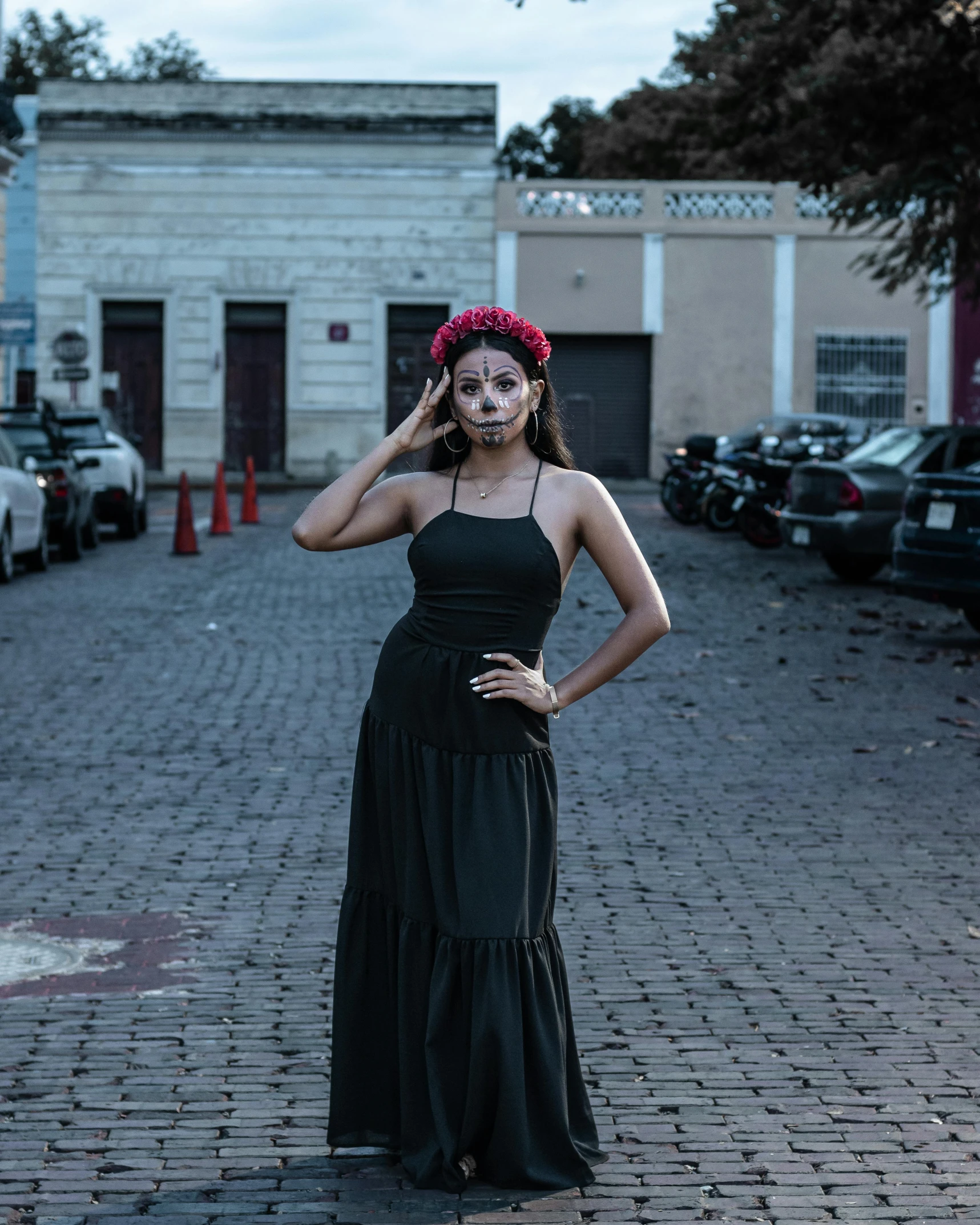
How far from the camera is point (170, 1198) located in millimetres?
4004

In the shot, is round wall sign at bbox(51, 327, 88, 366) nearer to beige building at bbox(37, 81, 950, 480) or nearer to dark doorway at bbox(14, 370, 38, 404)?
beige building at bbox(37, 81, 950, 480)

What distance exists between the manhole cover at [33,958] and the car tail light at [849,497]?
41.9 feet

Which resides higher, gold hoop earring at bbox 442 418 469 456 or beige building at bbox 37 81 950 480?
beige building at bbox 37 81 950 480

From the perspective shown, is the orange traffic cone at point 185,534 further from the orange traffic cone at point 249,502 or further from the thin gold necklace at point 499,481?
the thin gold necklace at point 499,481

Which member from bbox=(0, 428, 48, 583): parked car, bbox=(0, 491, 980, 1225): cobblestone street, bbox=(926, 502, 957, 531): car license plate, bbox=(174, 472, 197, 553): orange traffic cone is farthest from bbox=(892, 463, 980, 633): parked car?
bbox=(174, 472, 197, 553): orange traffic cone

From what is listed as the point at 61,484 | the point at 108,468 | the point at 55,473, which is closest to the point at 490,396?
the point at 55,473

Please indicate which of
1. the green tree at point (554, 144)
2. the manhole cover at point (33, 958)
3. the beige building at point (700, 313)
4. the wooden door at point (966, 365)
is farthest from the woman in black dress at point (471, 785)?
the green tree at point (554, 144)

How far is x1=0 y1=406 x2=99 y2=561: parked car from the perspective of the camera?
21109 mm

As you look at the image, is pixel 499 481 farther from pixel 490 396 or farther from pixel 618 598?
pixel 618 598

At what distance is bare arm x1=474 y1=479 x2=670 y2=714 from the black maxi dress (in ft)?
0.25

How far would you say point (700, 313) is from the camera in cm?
4006

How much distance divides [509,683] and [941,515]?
35.4 ft

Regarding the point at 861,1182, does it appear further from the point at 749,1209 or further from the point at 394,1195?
the point at 394,1195

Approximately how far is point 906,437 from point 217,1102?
49.5 ft
